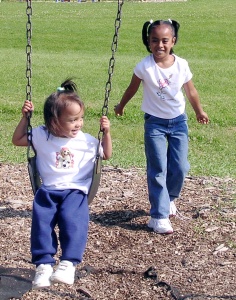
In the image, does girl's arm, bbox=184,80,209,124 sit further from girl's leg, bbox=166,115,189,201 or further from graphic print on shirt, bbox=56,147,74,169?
graphic print on shirt, bbox=56,147,74,169

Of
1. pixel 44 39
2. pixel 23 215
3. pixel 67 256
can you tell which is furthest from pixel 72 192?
pixel 44 39

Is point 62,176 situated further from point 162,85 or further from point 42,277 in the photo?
point 162,85

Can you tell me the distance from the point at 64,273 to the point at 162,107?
5.67 ft

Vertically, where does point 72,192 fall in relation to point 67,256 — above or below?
above

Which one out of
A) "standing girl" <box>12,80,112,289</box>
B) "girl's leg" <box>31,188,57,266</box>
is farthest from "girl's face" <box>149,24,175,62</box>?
"girl's leg" <box>31,188,57,266</box>

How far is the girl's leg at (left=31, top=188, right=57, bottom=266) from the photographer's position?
4.04 meters

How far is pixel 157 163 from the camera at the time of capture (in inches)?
205

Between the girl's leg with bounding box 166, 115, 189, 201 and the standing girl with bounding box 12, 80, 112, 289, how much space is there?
Answer: 1.06 m

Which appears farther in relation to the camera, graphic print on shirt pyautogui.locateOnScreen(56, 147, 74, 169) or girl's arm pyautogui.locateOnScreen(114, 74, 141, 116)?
girl's arm pyautogui.locateOnScreen(114, 74, 141, 116)

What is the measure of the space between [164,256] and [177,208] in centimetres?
102

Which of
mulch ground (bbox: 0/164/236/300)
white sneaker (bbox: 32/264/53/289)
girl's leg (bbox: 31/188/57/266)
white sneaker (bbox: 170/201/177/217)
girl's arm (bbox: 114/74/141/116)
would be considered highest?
girl's arm (bbox: 114/74/141/116)

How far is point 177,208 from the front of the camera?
5.94 meters

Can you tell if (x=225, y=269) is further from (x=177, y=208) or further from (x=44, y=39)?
(x=44, y=39)

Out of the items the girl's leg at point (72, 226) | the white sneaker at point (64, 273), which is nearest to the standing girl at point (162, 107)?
the girl's leg at point (72, 226)
